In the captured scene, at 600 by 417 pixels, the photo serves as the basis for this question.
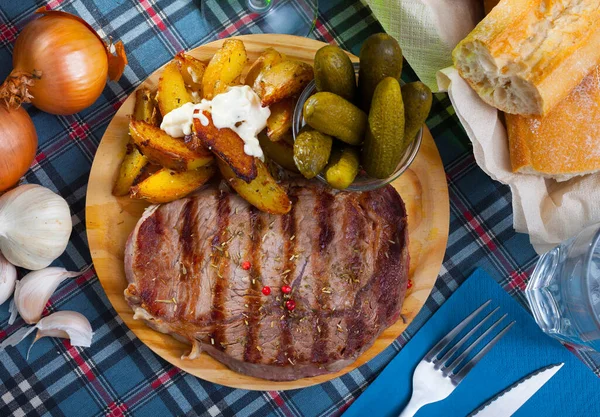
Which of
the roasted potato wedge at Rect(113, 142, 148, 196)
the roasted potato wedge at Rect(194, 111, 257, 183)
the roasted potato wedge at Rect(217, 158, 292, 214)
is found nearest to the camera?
the roasted potato wedge at Rect(194, 111, 257, 183)

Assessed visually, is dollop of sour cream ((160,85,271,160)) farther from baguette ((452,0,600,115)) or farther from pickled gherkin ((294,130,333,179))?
baguette ((452,0,600,115))

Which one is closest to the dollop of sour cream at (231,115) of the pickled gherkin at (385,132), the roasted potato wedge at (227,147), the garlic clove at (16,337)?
the roasted potato wedge at (227,147)

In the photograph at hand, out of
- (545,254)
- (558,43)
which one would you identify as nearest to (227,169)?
(558,43)

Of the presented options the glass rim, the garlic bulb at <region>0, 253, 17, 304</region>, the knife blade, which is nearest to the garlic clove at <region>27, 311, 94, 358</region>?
the garlic bulb at <region>0, 253, 17, 304</region>

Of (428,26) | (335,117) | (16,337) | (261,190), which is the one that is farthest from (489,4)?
(16,337)

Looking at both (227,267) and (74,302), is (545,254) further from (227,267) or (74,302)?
(74,302)

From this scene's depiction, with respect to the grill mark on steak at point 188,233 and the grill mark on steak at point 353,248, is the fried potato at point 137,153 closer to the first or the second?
the grill mark on steak at point 188,233
